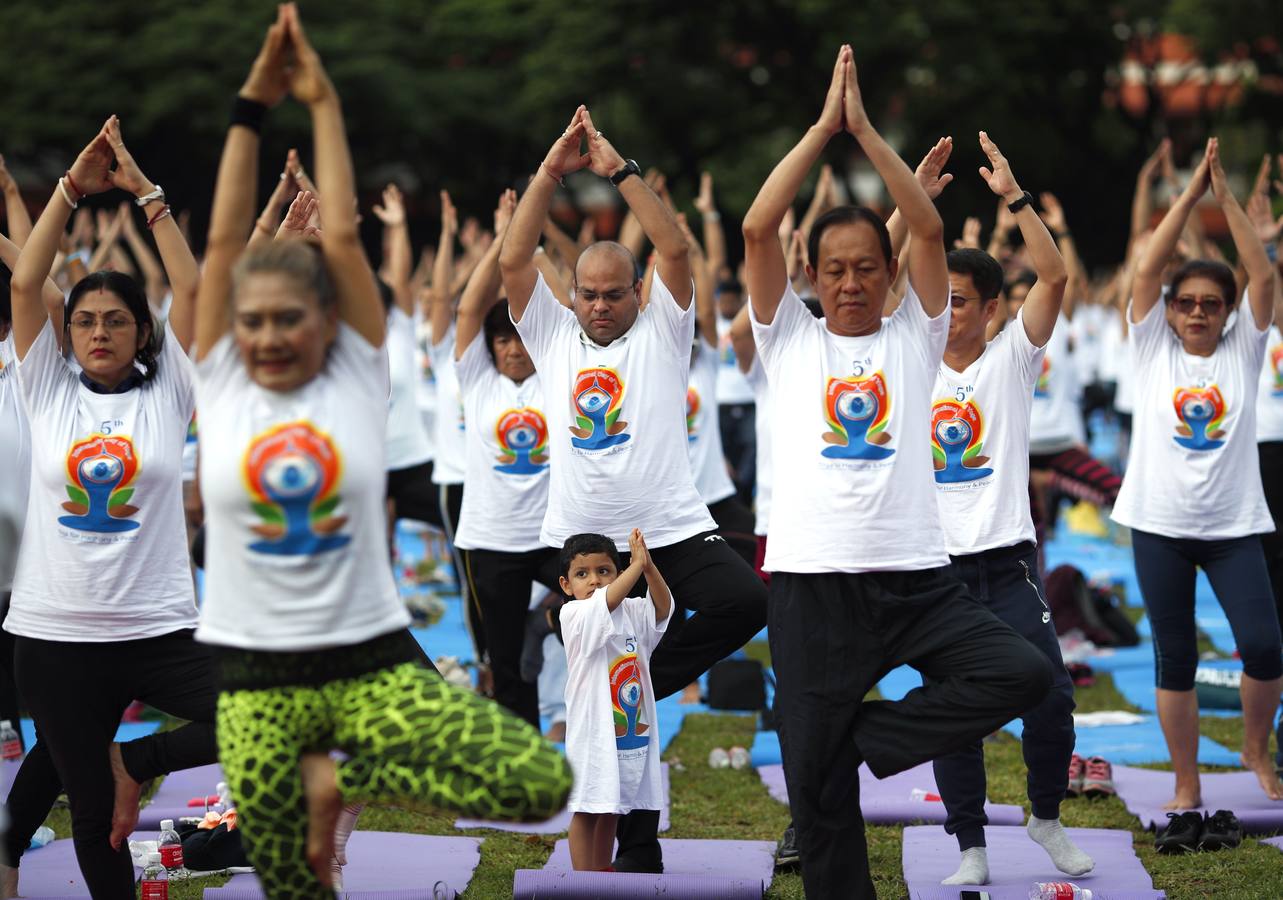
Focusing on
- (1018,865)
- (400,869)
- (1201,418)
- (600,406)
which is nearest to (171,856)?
(400,869)

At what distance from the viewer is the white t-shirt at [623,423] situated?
635cm

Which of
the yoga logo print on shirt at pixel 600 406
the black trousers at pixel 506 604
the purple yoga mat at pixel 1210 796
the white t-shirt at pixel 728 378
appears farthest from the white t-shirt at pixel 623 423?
the white t-shirt at pixel 728 378

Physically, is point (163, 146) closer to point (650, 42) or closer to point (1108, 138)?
point (650, 42)

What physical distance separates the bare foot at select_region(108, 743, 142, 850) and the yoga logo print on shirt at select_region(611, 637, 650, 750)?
167 centimetres

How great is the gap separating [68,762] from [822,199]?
5791mm

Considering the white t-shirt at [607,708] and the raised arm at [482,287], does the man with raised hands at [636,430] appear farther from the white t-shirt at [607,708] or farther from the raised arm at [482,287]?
the raised arm at [482,287]

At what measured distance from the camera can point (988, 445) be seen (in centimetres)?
627

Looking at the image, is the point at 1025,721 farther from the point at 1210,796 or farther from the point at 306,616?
the point at 306,616

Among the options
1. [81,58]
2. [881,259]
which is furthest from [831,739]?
[81,58]

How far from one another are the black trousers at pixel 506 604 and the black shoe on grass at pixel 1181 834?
9.28ft

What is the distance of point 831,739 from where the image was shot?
5.13 m

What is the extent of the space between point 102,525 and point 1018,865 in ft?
11.9

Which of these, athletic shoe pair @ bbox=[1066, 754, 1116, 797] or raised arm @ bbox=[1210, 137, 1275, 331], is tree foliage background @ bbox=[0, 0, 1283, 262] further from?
athletic shoe pair @ bbox=[1066, 754, 1116, 797]

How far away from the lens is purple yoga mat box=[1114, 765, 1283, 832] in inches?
277
